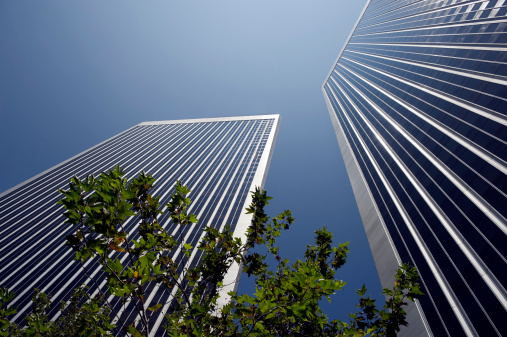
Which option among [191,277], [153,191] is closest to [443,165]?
[191,277]

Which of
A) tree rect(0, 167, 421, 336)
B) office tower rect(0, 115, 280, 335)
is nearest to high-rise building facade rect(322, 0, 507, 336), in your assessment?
tree rect(0, 167, 421, 336)

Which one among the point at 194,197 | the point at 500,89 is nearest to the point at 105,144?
the point at 194,197

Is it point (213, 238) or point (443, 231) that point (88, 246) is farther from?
point (443, 231)

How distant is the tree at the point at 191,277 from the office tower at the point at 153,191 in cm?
2842

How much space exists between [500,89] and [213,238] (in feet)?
120

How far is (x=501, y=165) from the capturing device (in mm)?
24062

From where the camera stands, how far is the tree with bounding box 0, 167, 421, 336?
5.11 metres

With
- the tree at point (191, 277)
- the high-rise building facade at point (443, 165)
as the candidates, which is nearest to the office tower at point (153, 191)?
the high-rise building facade at point (443, 165)

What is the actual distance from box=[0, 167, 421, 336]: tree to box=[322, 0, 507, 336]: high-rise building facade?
16.7m

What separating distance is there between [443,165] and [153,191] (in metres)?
54.3

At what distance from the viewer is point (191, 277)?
849 centimetres

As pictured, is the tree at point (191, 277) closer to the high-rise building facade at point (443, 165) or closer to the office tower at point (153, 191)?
the high-rise building facade at point (443, 165)

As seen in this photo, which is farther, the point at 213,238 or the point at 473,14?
the point at 473,14

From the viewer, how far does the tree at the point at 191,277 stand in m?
5.11
